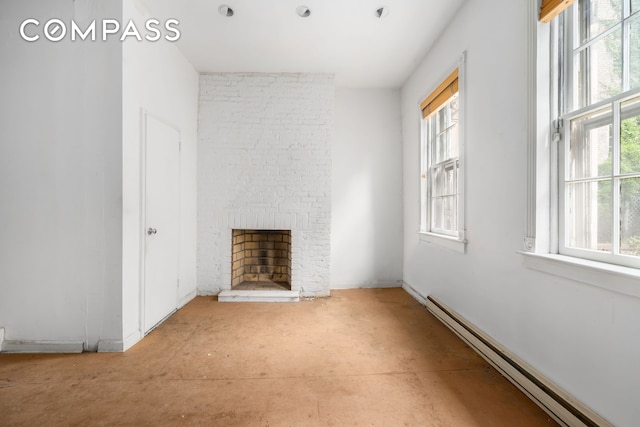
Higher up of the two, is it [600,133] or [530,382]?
[600,133]

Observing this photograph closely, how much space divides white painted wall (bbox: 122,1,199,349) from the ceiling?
0.91 ft

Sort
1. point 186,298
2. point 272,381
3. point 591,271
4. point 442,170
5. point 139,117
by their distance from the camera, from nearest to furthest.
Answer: point 591,271 → point 272,381 → point 139,117 → point 442,170 → point 186,298

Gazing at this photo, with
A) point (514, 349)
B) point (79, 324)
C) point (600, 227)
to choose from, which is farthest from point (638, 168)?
point (79, 324)

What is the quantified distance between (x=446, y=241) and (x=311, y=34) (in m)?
2.55

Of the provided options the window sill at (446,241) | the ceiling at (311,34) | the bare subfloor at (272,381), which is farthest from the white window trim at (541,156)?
the ceiling at (311,34)

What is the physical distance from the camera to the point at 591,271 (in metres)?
1.33

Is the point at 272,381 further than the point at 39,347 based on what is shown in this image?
No

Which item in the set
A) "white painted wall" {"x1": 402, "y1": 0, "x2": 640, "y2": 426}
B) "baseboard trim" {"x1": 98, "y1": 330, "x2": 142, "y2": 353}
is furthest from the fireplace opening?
"white painted wall" {"x1": 402, "y1": 0, "x2": 640, "y2": 426}

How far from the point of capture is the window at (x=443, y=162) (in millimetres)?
2649

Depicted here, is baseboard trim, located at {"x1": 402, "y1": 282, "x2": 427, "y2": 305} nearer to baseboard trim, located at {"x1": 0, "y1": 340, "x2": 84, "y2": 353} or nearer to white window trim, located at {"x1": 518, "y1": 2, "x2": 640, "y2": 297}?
white window trim, located at {"x1": 518, "y1": 2, "x2": 640, "y2": 297}

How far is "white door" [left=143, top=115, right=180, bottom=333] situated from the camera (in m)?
2.59

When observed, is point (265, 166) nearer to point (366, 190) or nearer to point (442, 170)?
point (366, 190)

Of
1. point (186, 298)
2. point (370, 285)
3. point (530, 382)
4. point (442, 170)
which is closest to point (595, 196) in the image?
point (530, 382)

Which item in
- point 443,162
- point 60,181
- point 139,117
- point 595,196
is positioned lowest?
point 595,196
